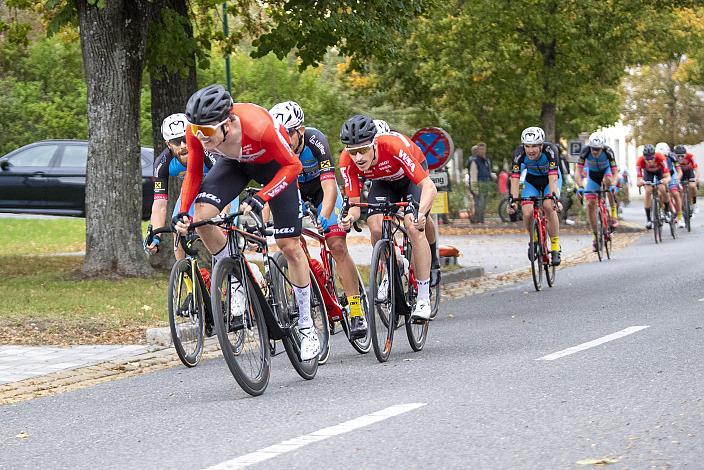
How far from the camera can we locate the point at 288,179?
8.76 metres

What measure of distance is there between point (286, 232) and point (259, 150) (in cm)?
63

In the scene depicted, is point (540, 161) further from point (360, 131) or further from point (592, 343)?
Result: point (360, 131)

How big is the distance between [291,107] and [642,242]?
19.1 meters

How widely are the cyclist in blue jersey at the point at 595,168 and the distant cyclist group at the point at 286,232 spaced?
795 centimetres

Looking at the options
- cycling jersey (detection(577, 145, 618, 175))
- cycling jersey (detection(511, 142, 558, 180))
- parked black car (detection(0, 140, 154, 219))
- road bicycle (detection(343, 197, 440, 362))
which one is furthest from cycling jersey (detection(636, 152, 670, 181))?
road bicycle (detection(343, 197, 440, 362))

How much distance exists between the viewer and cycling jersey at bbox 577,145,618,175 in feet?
70.7

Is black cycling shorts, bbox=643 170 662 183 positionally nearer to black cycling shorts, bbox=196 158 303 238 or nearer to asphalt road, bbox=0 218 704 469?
asphalt road, bbox=0 218 704 469

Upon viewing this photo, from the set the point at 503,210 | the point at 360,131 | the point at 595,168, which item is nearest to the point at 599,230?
the point at 595,168

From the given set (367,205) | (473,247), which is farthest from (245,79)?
(367,205)

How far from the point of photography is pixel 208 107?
8.26 meters

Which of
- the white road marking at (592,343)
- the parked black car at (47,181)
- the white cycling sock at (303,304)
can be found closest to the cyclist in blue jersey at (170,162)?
the white cycling sock at (303,304)

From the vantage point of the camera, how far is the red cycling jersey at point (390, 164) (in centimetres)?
1084

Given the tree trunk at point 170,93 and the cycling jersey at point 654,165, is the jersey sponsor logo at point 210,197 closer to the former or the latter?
the tree trunk at point 170,93

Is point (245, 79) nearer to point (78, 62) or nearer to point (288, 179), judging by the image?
point (78, 62)
